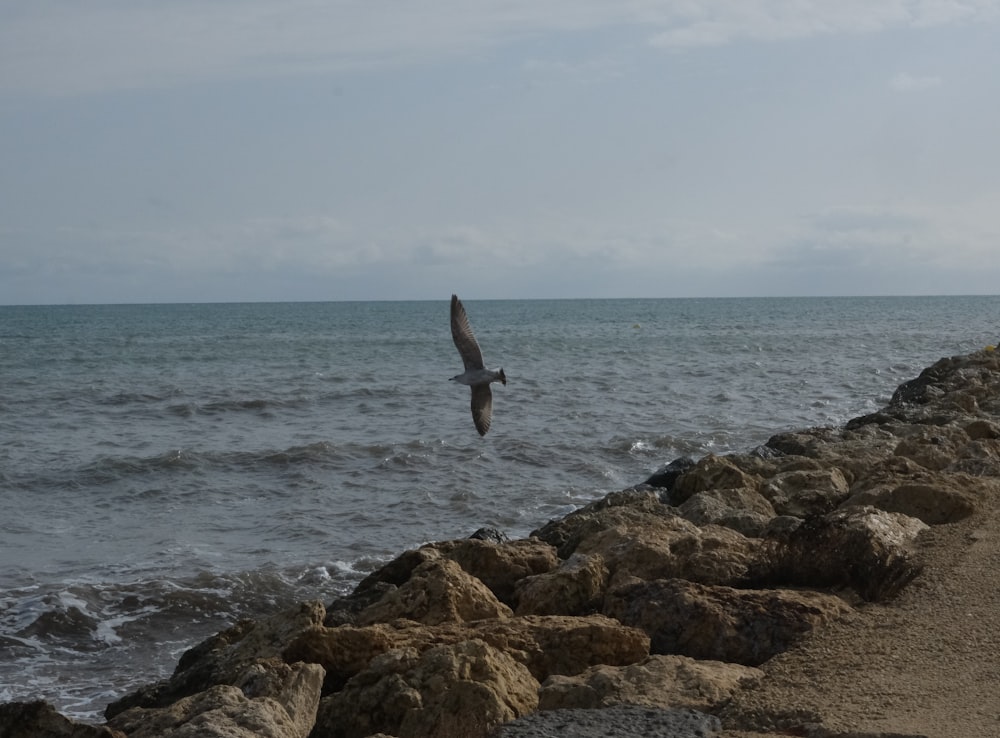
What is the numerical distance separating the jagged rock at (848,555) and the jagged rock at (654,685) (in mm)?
1069

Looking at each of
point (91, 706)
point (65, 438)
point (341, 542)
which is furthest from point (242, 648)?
point (65, 438)

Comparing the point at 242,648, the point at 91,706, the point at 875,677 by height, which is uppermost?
the point at 875,677

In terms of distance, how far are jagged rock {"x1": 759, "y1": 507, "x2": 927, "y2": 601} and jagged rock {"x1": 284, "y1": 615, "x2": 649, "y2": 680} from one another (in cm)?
100

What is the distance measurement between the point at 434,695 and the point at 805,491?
4.30 meters

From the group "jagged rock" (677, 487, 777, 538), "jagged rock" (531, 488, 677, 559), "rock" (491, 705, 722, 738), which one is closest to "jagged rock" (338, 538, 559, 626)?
"jagged rock" (531, 488, 677, 559)

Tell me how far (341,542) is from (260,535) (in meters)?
0.85

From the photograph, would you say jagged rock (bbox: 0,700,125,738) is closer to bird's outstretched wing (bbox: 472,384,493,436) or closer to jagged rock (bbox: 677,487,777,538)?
jagged rock (bbox: 677,487,777,538)

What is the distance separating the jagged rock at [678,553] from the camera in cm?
523

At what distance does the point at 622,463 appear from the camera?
13.7m

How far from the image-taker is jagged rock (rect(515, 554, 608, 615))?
17.2 feet

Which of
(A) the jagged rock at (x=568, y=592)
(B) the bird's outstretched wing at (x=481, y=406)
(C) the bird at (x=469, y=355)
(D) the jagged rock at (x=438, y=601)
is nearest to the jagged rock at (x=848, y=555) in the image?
(A) the jagged rock at (x=568, y=592)

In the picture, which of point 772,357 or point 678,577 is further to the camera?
point 772,357

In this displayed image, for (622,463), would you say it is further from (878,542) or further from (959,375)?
(878,542)

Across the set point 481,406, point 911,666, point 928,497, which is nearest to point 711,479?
point 481,406
